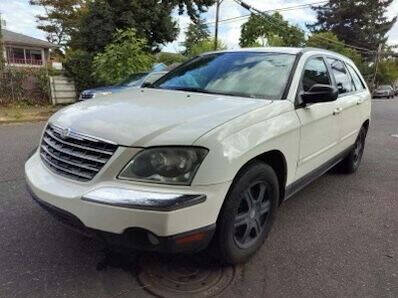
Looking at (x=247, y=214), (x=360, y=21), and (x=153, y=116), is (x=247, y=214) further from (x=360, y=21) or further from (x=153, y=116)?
(x=360, y=21)

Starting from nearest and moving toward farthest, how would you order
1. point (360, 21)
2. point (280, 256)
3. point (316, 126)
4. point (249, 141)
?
point (249, 141) < point (280, 256) < point (316, 126) < point (360, 21)

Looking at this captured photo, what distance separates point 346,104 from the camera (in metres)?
4.68

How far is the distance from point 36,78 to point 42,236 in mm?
12299

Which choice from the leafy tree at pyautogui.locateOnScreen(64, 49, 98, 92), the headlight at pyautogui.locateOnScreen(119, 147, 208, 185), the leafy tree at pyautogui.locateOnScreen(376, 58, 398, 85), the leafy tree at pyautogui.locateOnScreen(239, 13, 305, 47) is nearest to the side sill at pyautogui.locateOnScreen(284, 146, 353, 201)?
the headlight at pyautogui.locateOnScreen(119, 147, 208, 185)

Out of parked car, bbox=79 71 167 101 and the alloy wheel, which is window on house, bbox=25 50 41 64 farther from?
the alloy wheel

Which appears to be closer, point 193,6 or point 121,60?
point 121,60

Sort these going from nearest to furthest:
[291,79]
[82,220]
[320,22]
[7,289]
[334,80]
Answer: [82,220] → [7,289] → [291,79] → [334,80] → [320,22]

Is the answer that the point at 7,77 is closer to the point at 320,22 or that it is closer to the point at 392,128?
the point at 392,128

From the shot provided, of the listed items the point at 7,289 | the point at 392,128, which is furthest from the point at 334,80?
the point at 392,128

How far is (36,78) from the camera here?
14.4 metres

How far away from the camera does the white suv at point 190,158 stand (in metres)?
2.43

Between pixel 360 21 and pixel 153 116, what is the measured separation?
64846 millimetres

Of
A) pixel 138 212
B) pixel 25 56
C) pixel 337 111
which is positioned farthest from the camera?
pixel 25 56

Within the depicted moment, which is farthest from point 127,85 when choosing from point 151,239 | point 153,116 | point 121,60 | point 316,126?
point 151,239
